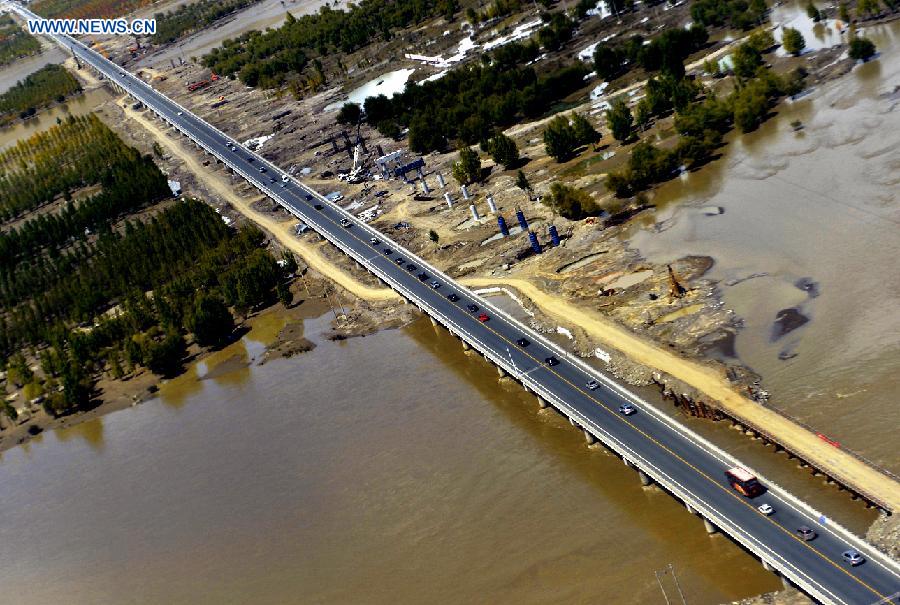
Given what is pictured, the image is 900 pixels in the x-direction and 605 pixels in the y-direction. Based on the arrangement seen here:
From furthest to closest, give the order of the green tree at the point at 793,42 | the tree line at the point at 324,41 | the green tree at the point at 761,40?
the tree line at the point at 324,41 → the green tree at the point at 761,40 → the green tree at the point at 793,42

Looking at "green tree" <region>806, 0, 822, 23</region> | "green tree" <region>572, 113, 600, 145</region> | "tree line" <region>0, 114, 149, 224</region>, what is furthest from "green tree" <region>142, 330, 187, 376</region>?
"green tree" <region>806, 0, 822, 23</region>

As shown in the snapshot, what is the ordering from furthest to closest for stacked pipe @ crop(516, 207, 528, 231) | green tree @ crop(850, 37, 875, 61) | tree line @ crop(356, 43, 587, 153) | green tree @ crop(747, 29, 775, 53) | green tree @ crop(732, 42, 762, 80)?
1. tree line @ crop(356, 43, 587, 153)
2. green tree @ crop(747, 29, 775, 53)
3. green tree @ crop(732, 42, 762, 80)
4. green tree @ crop(850, 37, 875, 61)
5. stacked pipe @ crop(516, 207, 528, 231)

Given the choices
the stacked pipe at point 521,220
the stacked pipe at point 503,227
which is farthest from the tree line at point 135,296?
the stacked pipe at point 521,220

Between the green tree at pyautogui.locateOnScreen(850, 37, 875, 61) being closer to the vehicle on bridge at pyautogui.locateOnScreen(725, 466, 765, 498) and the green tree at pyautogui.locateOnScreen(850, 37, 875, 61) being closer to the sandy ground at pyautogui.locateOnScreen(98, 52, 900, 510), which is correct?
the sandy ground at pyautogui.locateOnScreen(98, 52, 900, 510)

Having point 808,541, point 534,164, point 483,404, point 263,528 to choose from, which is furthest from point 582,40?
point 808,541

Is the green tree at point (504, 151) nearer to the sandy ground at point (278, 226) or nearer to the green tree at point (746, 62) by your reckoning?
the sandy ground at point (278, 226)

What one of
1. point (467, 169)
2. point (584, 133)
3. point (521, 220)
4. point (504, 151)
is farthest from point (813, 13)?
point (521, 220)
